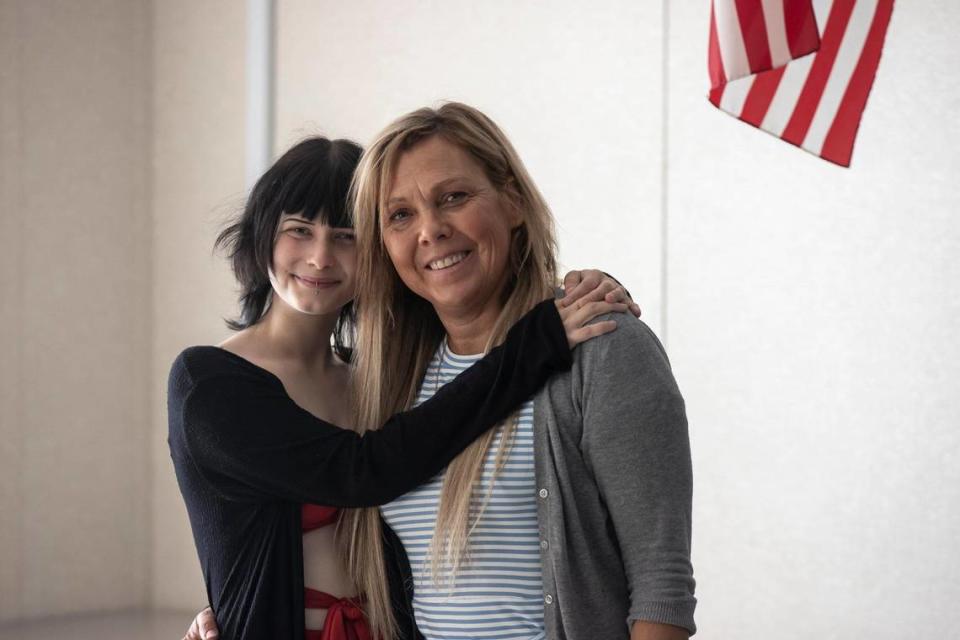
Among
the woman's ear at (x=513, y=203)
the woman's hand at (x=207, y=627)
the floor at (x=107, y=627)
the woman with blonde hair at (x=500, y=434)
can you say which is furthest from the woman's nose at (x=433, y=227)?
the floor at (x=107, y=627)

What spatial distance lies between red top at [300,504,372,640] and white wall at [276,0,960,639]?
2.55 metres

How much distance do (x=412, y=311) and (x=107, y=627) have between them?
4.30 meters

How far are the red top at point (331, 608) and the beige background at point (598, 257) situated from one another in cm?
255

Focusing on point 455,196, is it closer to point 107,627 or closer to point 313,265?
point 313,265

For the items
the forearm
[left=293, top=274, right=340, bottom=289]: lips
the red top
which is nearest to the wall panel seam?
[left=293, top=274, right=340, bottom=289]: lips

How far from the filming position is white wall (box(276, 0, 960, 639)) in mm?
3910

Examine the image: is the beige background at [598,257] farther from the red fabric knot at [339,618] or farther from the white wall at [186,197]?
the red fabric knot at [339,618]

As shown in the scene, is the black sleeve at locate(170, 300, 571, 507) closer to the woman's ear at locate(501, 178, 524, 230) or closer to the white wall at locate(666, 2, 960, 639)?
the woman's ear at locate(501, 178, 524, 230)

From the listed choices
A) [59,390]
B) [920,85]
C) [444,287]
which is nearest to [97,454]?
[59,390]

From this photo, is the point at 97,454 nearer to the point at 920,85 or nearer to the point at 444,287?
the point at 920,85

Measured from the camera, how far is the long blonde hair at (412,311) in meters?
1.69

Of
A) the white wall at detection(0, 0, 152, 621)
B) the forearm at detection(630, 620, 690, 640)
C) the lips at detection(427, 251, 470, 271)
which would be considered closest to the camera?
the forearm at detection(630, 620, 690, 640)

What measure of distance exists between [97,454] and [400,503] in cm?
469

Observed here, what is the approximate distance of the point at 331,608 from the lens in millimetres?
1939
